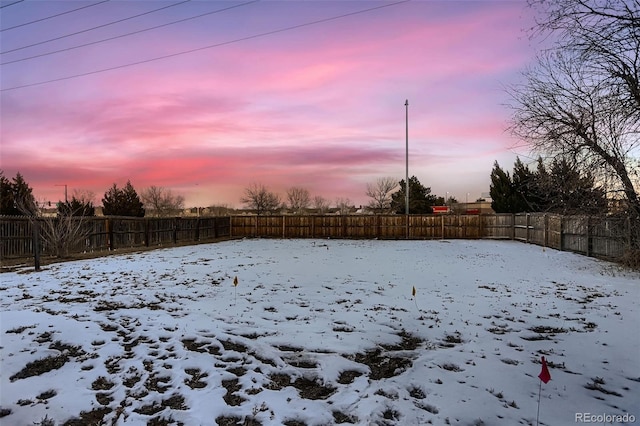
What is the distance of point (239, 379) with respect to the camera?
3.81 meters

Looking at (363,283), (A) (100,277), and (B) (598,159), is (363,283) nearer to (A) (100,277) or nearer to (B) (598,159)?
(A) (100,277)

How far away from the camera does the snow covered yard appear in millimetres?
3246

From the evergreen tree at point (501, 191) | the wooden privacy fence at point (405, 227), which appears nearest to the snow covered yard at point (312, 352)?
the wooden privacy fence at point (405, 227)

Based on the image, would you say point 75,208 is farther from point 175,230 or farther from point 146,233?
point 146,233

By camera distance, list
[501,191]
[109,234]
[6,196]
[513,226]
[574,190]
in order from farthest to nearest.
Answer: [501,191] → [513,226] → [6,196] → [109,234] → [574,190]

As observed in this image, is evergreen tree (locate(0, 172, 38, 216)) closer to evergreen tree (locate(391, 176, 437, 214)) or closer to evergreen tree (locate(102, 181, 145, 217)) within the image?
evergreen tree (locate(102, 181, 145, 217))

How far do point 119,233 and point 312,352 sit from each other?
16301mm

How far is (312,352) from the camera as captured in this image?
456 cm

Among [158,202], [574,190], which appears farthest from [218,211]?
[574,190]

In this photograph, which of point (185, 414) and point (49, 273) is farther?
point (49, 273)

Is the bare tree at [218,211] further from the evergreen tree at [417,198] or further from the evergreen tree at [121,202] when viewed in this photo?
the evergreen tree at [417,198]

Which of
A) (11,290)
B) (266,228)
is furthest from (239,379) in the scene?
(266,228)

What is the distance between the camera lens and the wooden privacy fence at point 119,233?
13.1 metres

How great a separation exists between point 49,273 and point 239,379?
9.17 metres
